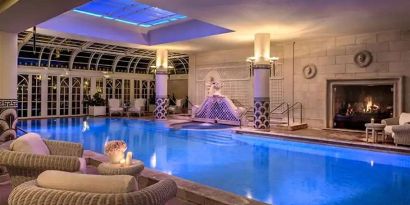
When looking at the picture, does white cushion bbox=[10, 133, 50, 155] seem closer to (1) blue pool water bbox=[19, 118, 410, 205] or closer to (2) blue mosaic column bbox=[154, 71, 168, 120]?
(1) blue pool water bbox=[19, 118, 410, 205]

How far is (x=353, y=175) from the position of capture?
17.3 feet

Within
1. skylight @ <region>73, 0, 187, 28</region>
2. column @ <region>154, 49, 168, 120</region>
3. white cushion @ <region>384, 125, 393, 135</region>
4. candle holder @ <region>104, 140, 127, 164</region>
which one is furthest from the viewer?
column @ <region>154, 49, 168, 120</region>

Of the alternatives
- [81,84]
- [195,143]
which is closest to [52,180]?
[195,143]

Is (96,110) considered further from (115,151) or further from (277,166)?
(115,151)

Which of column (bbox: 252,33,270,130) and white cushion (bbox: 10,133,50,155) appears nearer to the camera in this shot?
white cushion (bbox: 10,133,50,155)

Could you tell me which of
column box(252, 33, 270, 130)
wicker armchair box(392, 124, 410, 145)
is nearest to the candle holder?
wicker armchair box(392, 124, 410, 145)

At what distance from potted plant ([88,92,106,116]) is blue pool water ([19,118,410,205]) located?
6.92 meters

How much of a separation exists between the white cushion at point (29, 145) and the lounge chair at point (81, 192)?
1.35 meters

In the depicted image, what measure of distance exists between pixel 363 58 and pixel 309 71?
1.83m

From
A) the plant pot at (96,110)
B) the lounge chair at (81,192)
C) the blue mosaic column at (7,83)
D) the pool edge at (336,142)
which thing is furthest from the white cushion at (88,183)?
the plant pot at (96,110)

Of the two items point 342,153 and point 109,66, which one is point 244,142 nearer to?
point 342,153

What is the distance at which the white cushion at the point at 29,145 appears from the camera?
10.2ft

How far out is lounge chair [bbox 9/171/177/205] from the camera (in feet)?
5.73

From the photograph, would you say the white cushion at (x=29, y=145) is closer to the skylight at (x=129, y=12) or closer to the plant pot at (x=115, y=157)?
the plant pot at (x=115, y=157)
